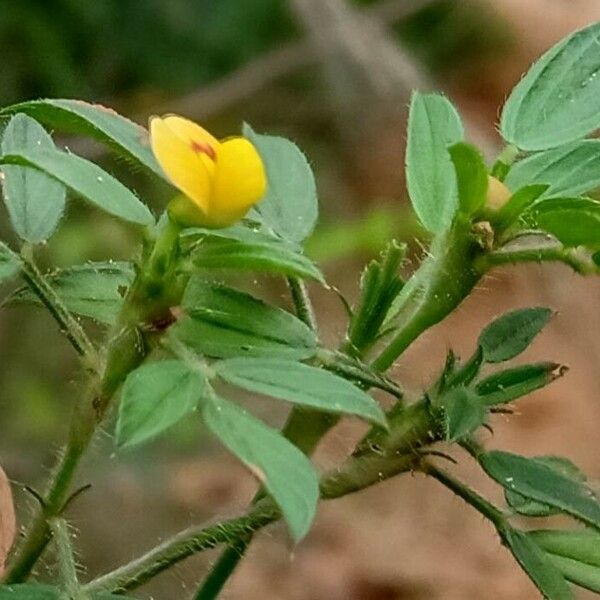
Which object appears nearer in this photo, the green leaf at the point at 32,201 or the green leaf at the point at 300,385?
the green leaf at the point at 300,385

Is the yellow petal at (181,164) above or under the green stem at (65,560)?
above

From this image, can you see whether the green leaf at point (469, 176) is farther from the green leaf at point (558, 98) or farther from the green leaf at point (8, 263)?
the green leaf at point (8, 263)

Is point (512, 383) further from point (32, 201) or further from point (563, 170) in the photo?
point (32, 201)

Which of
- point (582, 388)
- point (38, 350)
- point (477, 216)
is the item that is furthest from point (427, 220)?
point (582, 388)

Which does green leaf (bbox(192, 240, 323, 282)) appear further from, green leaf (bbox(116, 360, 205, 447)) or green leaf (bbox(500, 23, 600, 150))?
green leaf (bbox(500, 23, 600, 150))

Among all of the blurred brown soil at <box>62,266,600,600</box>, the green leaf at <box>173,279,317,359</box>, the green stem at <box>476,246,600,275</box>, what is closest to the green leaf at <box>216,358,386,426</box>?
the green leaf at <box>173,279,317,359</box>

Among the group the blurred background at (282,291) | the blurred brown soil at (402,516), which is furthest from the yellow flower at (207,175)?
the blurred brown soil at (402,516)

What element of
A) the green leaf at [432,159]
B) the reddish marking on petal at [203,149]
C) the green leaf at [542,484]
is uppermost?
the reddish marking on petal at [203,149]
